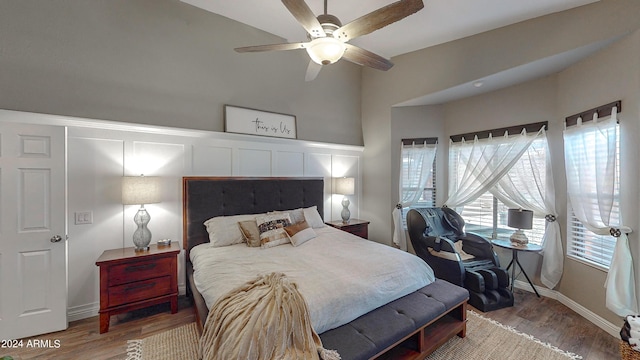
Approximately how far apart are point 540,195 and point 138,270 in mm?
4921

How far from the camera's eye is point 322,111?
4.34 m

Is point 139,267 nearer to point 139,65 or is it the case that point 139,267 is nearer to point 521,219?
point 139,65

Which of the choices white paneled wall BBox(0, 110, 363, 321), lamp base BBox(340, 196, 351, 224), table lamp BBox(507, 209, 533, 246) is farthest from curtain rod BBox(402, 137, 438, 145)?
white paneled wall BBox(0, 110, 363, 321)

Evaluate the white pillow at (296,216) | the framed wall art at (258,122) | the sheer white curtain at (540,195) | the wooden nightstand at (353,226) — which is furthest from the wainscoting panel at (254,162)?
the sheer white curtain at (540,195)

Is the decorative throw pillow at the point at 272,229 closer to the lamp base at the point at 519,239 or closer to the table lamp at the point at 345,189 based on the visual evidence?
the table lamp at the point at 345,189

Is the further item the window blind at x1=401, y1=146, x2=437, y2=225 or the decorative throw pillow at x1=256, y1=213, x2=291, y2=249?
the window blind at x1=401, y1=146, x2=437, y2=225

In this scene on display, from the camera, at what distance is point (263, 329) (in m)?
1.36

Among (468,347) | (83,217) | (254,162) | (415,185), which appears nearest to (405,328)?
(468,347)

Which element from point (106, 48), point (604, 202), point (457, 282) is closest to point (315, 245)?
point (457, 282)

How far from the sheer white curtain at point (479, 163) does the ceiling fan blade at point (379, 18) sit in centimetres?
279

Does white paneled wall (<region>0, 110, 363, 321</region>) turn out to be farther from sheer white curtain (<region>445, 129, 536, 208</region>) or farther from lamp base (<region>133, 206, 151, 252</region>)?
sheer white curtain (<region>445, 129, 536, 208</region>)

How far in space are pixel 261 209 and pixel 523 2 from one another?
3.88 meters

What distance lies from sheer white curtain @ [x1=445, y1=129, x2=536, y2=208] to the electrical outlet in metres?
4.97

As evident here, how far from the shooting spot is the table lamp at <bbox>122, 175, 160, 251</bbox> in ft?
8.47
